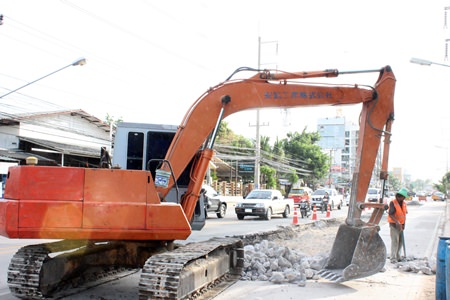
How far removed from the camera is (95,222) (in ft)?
18.8

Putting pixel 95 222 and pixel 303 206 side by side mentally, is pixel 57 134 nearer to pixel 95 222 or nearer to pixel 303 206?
pixel 303 206

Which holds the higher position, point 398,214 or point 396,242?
point 398,214

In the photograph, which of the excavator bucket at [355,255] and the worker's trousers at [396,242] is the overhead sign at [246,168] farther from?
the excavator bucket at [355,255]

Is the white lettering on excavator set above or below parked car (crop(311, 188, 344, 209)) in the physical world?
above

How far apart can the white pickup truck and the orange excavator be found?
50.9ft

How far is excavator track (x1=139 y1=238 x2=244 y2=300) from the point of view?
5539mm

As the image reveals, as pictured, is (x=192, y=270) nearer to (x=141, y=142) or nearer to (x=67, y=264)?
(x=67, y=264)

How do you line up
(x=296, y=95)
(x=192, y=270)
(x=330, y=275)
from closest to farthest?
(x=192, y=270)
(x=330, y=275)
(x=296, y=95)

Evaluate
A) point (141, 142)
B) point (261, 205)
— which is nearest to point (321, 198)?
point (261, 205)

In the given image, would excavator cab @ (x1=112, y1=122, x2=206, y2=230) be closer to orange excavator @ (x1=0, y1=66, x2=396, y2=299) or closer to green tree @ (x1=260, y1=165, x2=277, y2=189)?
orange excavator @ (x1=0, y1=66, x2=396, y2=299)

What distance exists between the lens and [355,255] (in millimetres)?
7816

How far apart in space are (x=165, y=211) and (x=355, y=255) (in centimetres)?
363

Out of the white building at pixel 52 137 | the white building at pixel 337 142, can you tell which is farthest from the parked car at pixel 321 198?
the white building at pixel 337 142

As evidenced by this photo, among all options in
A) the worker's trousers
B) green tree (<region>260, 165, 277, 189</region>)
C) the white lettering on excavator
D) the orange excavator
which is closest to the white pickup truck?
the worker's trousers
